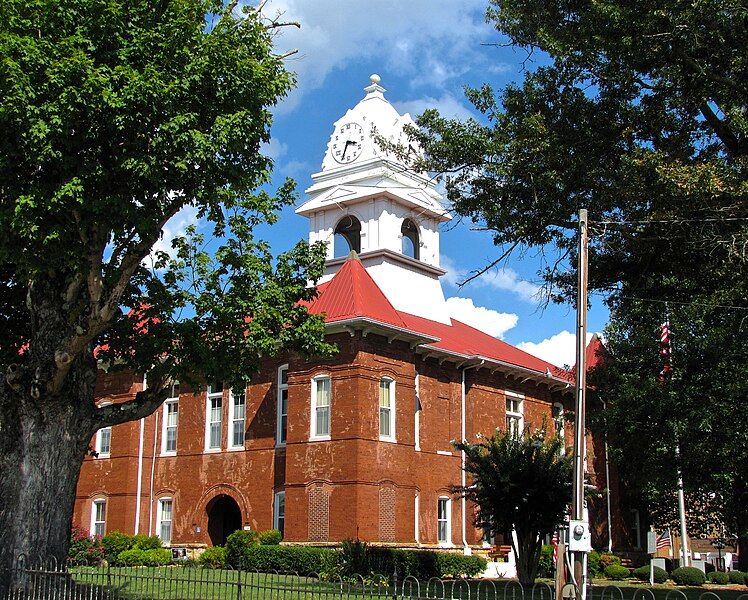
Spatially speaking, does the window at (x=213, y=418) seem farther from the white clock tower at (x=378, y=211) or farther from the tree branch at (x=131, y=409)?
the tree branch at (x=131, y=409)

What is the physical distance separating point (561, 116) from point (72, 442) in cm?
1127

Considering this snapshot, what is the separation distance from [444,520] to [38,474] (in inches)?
800

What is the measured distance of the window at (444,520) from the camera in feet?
109

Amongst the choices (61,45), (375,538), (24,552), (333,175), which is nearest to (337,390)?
(375,538)

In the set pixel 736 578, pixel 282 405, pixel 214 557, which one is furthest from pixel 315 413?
pixel 736 578

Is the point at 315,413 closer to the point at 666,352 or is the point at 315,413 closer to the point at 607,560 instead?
the point at 666,352

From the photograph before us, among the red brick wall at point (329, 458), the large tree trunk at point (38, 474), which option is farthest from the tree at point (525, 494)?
the large tree trunk at point (38, 474)

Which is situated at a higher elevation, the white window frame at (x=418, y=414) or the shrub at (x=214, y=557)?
the white window frame at (x=418, y=414)

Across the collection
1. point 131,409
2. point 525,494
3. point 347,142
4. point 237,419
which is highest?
point 347,142

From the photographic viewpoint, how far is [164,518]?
35.4 metres

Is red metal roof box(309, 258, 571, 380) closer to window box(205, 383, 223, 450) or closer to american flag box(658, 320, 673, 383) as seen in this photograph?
window box(205, 383, 223, 450)

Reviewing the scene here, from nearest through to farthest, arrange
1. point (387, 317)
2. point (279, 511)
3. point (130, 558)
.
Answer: point (387, 317), point (279, 511), point (130, 558)

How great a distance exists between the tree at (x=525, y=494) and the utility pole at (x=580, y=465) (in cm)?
1166

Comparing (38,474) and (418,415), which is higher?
(418,415)
